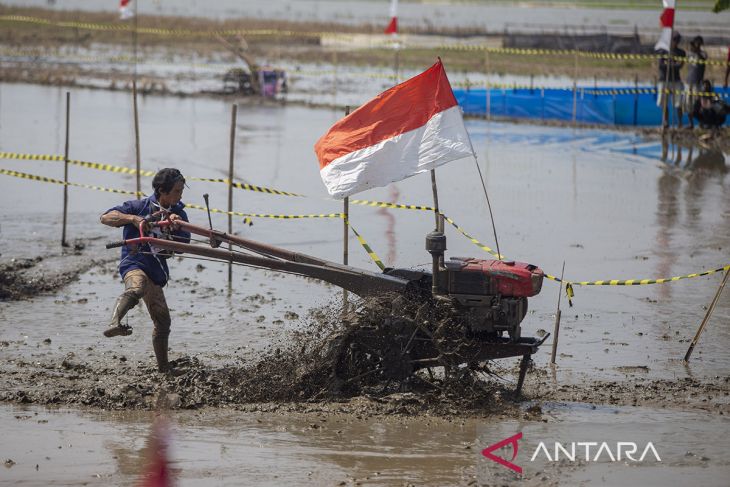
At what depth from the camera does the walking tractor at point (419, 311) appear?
7844 millimetres

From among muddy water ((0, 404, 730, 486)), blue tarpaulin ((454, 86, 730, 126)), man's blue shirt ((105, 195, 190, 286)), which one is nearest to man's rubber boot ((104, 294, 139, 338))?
man's blue shirt ((105, 195, 190, 286))

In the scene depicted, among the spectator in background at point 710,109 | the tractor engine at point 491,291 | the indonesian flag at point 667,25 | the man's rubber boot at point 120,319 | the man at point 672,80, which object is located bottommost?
the man's rubber boot at point 120,319

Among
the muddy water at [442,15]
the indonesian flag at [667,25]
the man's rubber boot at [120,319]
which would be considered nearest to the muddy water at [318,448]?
the man's rubber boot at [120,319]

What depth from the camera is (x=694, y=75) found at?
24.1 metres

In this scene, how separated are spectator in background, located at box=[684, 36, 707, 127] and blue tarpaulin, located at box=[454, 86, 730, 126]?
1.52ft

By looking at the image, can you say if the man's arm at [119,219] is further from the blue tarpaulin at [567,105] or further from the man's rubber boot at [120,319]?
the blue tarpaulin at [567,105]

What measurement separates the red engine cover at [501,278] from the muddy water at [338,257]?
1040 millimetres

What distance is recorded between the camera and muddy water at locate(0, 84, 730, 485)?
7.38 meters

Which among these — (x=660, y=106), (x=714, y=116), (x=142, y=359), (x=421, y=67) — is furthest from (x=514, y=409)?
(x=421, y=67)

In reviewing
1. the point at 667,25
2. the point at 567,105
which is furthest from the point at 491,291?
the point at 567,105

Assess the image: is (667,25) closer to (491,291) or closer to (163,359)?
(491,291)

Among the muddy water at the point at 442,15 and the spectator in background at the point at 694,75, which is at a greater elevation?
the muddy water at the point at 442,15

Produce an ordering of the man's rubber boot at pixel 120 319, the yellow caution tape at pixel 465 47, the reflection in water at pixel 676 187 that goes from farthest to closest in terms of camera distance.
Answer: the yellow caution tape at pixel 465 47 < the reflection in water at pixel 676 187 < the man's rubber boot at pixel 120 319

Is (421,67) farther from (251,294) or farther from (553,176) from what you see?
(251,294)
